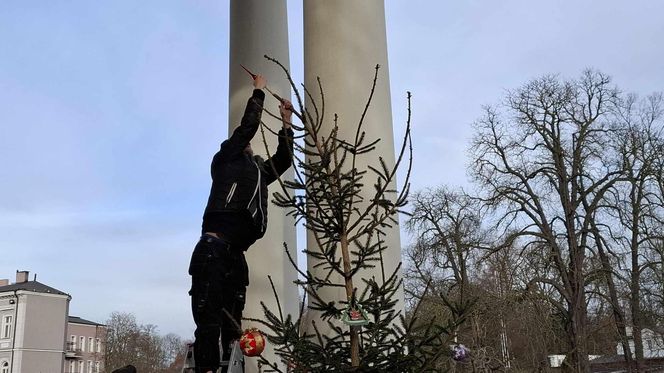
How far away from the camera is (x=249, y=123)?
532 cm

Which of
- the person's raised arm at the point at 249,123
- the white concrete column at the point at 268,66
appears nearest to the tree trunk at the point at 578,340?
the white concrete column at the point at 268,66

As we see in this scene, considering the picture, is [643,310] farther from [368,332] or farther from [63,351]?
[63,351]

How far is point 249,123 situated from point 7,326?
237ft

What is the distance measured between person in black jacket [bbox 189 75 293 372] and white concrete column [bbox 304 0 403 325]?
105 cm

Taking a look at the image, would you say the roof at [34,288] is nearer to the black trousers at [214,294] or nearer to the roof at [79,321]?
the roof at [79,321]

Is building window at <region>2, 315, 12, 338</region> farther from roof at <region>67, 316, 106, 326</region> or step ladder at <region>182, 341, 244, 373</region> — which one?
step ladder at <region>182, 341, 244, 373</region>

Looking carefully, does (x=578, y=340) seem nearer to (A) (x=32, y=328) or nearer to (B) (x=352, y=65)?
(B) (x=352, y=65)

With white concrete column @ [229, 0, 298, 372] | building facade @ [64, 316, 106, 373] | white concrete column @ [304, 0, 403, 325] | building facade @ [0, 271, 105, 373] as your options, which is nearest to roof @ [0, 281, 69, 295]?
building facade @ [0, 271, 105, 373]

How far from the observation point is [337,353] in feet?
12.9

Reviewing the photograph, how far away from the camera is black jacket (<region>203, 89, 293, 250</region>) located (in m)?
5.28

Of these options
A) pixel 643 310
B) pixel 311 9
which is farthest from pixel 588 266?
pixel 311 9

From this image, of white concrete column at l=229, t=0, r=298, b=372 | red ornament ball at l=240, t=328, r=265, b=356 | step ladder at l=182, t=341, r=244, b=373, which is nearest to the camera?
red ornament ball at l=240, t=328, r=265, b=356

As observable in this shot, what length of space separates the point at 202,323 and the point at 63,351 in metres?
72.2

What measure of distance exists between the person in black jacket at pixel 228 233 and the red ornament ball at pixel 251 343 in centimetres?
16
